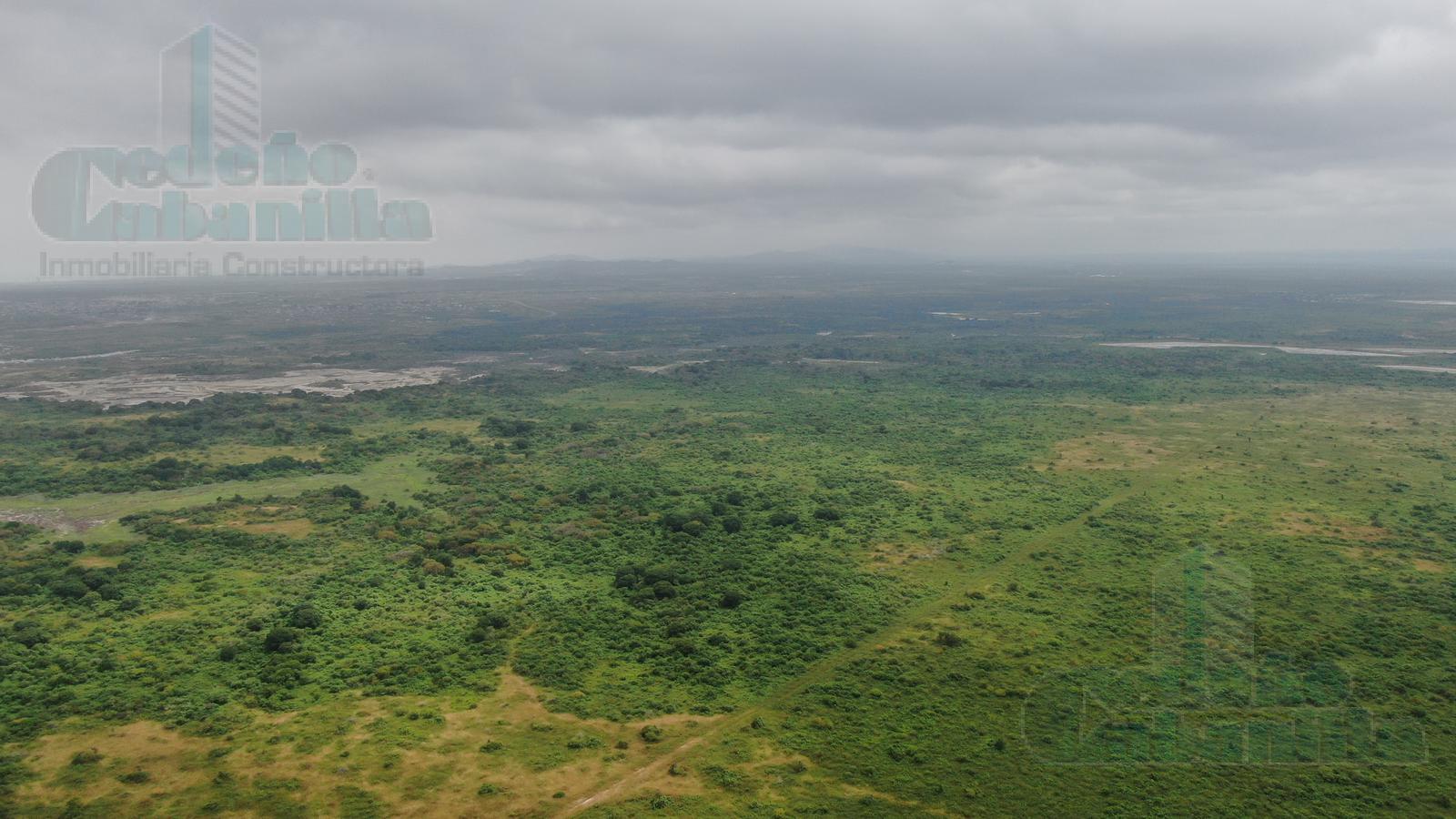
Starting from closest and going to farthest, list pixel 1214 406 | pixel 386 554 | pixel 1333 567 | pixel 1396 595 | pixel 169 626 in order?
pixel 169 626
pixel 1396 595
pixel 1333 567
pixel 386 554
pixel 1214 406

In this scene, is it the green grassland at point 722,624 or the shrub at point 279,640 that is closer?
the green grassland at point 722,624

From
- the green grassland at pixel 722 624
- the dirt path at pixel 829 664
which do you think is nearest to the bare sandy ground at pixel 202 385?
the green grassland at pixel 722 624

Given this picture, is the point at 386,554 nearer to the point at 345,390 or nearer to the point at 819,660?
the point at 819,660

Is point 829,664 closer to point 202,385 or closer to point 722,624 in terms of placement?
point 722,624

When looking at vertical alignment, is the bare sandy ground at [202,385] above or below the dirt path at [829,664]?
above

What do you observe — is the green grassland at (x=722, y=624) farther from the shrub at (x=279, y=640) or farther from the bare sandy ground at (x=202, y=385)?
the bare sandy ground at (x=202, y=385)

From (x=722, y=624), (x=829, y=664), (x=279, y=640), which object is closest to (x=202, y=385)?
(x=279, y=640)

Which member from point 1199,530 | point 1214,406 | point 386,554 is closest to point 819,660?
point 386,554
